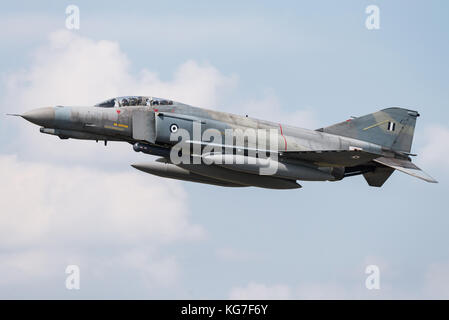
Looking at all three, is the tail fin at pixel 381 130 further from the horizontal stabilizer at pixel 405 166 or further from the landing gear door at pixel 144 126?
the landing gear door at pixel 144 126

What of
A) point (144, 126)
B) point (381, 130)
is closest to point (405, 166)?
point (381, 130)

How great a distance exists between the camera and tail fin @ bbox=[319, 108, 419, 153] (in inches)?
1405

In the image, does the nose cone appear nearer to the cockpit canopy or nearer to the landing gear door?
the cockpit canopy

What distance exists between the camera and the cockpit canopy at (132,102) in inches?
1258

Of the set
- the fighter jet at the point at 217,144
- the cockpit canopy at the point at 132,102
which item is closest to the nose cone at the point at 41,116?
the fighter jet at the point at 217,144

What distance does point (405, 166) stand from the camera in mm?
34344

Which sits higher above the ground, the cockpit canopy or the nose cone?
the cockpit canopy

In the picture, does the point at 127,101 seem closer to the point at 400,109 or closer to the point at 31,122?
the point at 31,122

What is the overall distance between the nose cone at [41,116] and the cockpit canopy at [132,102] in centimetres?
187

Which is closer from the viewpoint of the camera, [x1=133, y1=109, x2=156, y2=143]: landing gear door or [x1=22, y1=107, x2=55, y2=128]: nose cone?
[x1=22, y1=107, x2=55, y2=128]: nose cone

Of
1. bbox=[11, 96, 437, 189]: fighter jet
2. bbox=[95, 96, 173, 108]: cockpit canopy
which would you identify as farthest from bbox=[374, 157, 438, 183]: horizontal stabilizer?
bbox=[95, 96, 173, 108]: cockpit canopy

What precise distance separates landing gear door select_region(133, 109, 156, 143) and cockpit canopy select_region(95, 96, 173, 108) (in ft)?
1.44

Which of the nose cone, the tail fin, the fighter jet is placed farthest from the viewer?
the tail fin

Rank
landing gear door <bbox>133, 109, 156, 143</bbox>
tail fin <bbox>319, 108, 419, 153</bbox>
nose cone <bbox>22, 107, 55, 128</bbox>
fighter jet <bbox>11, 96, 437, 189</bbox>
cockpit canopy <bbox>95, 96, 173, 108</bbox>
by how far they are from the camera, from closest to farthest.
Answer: nose cone <bbox>22, 107, 55, 128</bbox> < fighter jet <bbox>11, 96, 437, 189</bbox> < landing gear door <bbox>133, 109, 156, 143</bbox> < cockpit canopy <bbox>95, 96, 173, 108</bbox> < tail fin <bbox>319, 108, 419, 153</bbox>
